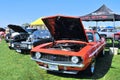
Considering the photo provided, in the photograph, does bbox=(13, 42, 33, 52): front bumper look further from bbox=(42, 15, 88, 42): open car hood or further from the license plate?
the license plate

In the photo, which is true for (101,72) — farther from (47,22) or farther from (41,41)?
(41,41)

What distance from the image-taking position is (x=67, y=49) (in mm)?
8906

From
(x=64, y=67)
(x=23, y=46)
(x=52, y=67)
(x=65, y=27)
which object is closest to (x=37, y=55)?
(x=52, y=67)

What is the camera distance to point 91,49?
839 cm

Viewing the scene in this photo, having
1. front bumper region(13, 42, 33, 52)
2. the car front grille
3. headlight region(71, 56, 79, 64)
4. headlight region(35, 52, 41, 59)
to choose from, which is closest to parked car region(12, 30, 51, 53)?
front bumper region(13, 42, 33, 52)

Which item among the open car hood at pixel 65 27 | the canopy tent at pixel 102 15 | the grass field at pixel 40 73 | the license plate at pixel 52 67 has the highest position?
the canopy tent at pixel 102 15

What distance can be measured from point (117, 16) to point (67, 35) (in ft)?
22.3

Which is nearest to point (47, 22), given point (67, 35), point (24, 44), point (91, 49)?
point (67, 35)

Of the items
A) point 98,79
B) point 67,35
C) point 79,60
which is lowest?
point 98,79

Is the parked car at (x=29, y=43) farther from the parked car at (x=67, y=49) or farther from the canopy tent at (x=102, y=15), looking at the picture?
the parked car at (x=67, y=49)

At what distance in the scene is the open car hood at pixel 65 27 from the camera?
850 centimetres

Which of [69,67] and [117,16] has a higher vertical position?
[117,16]

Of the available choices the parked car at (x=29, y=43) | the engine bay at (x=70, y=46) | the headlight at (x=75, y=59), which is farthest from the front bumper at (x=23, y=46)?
the headlight at (x=75, y=59)

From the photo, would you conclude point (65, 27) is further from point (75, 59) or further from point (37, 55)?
point (75, 59)
